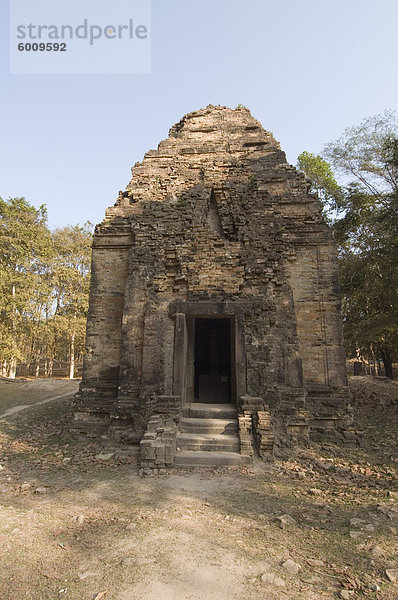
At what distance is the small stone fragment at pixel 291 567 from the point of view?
11.5 feet

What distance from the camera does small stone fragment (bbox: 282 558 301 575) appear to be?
3496 millimetres

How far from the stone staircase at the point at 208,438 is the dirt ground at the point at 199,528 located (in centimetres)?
28

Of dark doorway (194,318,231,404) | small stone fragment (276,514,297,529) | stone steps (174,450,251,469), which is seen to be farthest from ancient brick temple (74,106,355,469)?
dark doorway (194,318,231,404)

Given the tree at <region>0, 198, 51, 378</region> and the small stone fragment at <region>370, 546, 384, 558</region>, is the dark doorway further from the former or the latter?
the tree at <region>0, 198, 51, 378</region>

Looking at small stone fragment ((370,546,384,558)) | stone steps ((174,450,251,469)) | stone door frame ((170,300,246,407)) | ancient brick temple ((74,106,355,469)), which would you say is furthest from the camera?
stone door frame ((170,300,246,407))

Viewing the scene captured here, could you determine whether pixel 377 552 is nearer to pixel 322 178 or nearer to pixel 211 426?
pixel 211 426

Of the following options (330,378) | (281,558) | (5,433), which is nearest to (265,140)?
(330,378)

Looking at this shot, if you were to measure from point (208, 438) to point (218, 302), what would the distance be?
11.1 feet

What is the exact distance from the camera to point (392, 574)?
3.40 meters

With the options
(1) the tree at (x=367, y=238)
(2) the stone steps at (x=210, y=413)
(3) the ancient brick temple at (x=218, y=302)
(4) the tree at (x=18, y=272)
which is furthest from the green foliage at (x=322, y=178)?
(4) the tree at (x=18, y=272)

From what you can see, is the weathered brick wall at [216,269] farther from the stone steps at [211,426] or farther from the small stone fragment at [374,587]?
the small stone fragment at [374,587]

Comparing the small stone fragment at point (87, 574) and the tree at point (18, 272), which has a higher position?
the tree at point (18, 272)

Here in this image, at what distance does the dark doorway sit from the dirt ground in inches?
222

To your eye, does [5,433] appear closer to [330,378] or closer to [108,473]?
[108,473]
